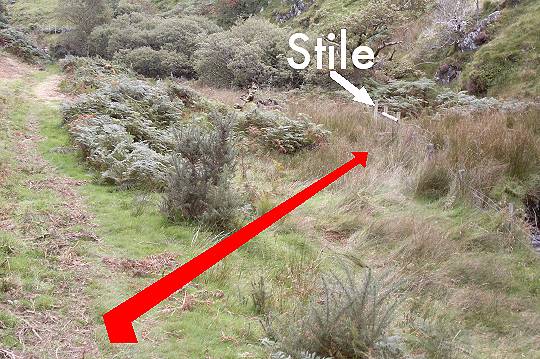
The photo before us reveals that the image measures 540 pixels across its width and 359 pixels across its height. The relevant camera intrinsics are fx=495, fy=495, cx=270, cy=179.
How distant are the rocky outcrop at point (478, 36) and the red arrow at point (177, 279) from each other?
12.5m

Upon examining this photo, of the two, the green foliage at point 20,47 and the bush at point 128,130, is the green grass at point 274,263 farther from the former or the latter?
the green foliage at point 20,47

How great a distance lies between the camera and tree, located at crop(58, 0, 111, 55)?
2991 cm

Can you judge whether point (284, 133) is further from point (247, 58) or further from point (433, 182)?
point (247, 58)

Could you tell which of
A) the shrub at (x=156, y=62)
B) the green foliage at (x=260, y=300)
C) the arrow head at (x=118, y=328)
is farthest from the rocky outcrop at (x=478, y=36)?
the arrow head at (x=118, y=328)

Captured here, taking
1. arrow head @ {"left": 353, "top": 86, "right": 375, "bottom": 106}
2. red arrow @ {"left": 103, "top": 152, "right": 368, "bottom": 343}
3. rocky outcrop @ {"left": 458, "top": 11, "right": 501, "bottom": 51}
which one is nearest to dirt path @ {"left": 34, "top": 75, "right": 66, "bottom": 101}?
arrow head @ {"left": 353, "top": 86, "right": 375, "bottom": 106}

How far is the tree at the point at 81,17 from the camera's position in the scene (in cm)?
2991

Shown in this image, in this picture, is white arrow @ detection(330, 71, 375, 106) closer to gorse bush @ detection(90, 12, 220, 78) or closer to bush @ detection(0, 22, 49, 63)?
gorse bush @ detection(90, 12, 220, 78)

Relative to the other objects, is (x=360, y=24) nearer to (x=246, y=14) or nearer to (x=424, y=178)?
(x=424, y=178)

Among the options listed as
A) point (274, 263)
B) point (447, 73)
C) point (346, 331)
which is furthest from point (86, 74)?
point (346, 331)

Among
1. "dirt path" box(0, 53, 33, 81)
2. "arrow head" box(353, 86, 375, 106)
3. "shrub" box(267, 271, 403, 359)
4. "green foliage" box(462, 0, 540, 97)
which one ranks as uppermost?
"green foliage" box(462, 0, 540, 97)

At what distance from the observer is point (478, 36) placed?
672 inches

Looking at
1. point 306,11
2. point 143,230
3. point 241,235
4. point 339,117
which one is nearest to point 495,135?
point 339,117

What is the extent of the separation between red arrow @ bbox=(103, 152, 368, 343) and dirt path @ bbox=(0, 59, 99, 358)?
19cm

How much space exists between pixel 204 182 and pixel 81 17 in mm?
28229
